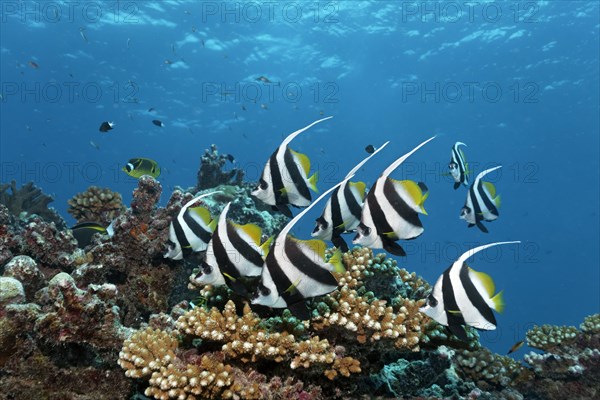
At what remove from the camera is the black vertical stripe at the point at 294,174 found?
3.73 meters

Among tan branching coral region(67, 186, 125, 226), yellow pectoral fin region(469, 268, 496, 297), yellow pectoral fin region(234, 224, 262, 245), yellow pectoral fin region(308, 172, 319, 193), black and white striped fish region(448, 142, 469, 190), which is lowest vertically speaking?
yellow pectoral fin region(469, 268, 496, 297)

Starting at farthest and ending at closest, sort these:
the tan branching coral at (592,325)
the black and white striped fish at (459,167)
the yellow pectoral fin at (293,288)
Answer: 1. the tan branching coral at (592,325)
2. the black and white striped fish at (459,167)
3. the yellow pectoral fin at (293,288)

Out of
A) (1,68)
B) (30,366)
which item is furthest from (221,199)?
(1,68)

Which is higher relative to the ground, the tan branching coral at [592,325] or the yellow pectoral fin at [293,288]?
the tan branching coral at [592,325]

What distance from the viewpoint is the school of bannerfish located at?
8.78ft

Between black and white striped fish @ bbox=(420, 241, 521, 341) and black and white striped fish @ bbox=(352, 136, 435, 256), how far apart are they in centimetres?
40

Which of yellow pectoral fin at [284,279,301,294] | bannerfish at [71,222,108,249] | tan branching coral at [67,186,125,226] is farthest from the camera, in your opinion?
tan branching coral at [67,186,125,226]

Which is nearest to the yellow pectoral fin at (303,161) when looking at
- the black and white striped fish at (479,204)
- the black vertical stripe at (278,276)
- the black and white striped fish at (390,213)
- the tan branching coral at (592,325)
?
the black and white striped fish at (390,213)

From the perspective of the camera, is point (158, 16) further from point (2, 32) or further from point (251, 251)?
point (251, 251)

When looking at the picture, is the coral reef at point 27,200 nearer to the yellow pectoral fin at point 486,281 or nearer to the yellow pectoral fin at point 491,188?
the yellow pectoral fin at point 491,188

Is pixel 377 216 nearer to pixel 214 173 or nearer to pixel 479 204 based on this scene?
pixel 479 204

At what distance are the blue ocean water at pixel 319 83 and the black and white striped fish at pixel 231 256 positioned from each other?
10919mm

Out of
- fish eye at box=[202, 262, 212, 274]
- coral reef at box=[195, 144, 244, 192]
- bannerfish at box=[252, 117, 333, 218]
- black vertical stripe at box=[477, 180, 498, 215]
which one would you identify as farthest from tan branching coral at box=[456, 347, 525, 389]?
coral reef at box=[195, 144, 244, 192]

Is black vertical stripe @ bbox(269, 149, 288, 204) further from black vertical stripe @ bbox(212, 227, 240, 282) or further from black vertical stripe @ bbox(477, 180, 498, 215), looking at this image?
black vertical stripe @ bbox(477, 180, 498, 215)
